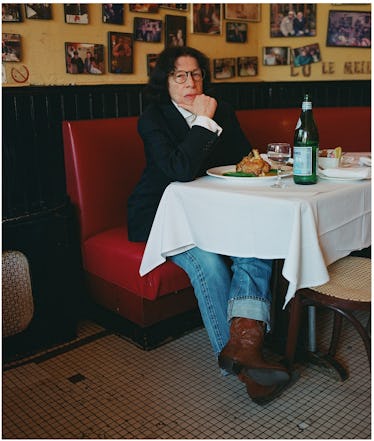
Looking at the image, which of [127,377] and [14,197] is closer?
[127,377]

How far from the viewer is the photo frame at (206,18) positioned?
338cm

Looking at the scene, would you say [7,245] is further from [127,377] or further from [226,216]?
[226,216]

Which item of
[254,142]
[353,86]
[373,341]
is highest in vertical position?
[353,86]

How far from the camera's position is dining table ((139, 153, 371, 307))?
1719 mm

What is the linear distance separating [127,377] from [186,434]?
462mm

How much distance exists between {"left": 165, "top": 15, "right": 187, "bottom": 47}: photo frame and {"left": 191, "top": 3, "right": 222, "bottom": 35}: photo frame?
0.10 metres

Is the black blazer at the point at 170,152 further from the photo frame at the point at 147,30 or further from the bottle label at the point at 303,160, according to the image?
the photo frame at the point at 147,30

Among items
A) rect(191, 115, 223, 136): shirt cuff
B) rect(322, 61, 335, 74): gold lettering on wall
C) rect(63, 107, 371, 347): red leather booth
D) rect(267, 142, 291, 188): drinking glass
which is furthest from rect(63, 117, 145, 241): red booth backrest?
rect(322, 61, 335, 74): gold lettering on wall

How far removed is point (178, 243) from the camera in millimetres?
2072

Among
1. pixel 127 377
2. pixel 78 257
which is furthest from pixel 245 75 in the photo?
pixel 127 377

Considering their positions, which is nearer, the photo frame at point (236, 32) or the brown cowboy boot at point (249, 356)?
the brown cowboy boot at point (249, 356)

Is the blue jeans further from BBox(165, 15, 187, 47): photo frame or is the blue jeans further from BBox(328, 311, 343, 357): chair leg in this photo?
BBox(165, 15, 187, 47): photo frame

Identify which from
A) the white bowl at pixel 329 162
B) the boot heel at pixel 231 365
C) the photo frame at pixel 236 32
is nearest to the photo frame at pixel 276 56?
the photo frame at pixel 236 32

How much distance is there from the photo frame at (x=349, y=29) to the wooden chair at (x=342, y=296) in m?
2.17
